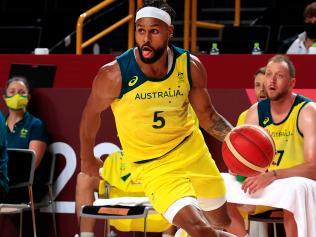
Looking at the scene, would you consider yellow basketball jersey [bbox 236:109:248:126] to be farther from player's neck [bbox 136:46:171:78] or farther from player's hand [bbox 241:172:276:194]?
player's neck [bbox 136:46:171:78]

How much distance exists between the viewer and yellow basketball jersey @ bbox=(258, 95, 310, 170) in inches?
260

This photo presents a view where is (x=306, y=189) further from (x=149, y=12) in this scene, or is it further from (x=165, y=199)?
(x=149, y=12)

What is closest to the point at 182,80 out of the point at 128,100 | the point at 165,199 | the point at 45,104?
the point at 128,100

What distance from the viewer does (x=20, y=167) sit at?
7715 mm

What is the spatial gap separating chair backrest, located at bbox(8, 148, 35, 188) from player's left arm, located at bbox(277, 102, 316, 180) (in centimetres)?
237

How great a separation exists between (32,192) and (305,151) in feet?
9.03

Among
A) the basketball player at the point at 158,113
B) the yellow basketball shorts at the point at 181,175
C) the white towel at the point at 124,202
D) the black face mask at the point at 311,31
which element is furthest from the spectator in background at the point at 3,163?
the black face mask at the point at 311,31

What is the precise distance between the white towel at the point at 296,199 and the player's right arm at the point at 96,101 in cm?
138

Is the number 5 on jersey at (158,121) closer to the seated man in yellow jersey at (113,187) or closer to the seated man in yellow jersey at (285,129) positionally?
the seated man in yellow jersey at (285,129)

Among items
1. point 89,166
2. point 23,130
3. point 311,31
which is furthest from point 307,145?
point 311,31

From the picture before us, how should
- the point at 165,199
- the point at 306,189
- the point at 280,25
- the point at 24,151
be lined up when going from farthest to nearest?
1. the point at 280,25
2. the point at 24,151
3. the point at 306,189
4. the point at 165,199

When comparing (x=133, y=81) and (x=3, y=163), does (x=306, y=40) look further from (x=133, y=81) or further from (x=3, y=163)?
(x=133, y=81)

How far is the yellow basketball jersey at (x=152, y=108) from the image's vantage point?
17.6ft

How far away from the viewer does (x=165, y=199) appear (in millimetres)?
5293
